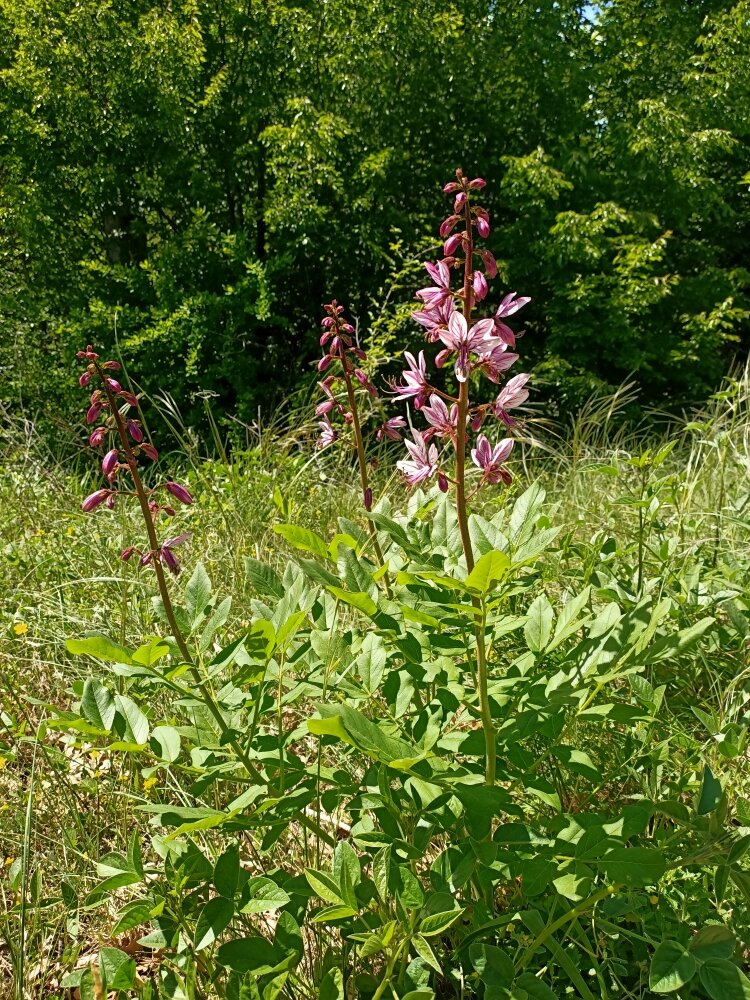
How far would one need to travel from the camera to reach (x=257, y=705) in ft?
4.07

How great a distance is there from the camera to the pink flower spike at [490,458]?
1.36 metres

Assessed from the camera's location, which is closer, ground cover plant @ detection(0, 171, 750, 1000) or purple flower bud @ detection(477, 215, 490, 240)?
ground cover plant @ detection(0, 171, 750, 1000)

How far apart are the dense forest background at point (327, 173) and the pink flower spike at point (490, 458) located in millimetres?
6496

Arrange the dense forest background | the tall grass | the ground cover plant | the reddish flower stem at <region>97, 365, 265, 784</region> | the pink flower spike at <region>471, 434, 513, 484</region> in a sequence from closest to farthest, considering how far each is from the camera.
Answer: the ground cover plant → the reddish flower stem at <region>97, 365, 265, 784</region> → the pink flower spike at <region>471, 434, 513, 484</region> → the tall grass → the dense forest background

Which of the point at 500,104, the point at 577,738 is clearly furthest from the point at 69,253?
the point at 577,738

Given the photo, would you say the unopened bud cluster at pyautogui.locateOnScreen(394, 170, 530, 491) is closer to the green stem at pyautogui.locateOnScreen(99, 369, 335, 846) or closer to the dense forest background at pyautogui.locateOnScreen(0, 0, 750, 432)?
the green stem at pyautogui.locateOnScreen(99, 369, 335, 846)

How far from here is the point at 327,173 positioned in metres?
8.36

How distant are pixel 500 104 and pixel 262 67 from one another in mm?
2837

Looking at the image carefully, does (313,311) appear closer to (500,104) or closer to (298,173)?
(298,173)

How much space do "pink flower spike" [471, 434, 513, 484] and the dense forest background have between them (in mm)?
6496

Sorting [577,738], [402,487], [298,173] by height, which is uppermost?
[298,173]

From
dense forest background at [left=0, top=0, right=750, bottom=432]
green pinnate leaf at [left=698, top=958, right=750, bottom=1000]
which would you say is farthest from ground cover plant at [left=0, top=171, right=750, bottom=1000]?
dense forest background at [left=0, top=0, right=750, bottom=432]

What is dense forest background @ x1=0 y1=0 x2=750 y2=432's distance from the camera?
8.42 meters

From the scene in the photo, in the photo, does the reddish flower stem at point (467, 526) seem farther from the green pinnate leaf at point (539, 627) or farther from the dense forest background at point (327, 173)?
the dense forest background at point (327, 173)
